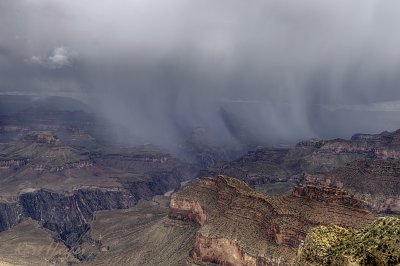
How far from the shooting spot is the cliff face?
121 metres

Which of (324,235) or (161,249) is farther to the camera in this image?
(161,249)

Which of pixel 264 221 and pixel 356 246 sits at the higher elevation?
pixel 356 246

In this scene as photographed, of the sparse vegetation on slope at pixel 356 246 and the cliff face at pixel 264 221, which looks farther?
the cliff face at pixel 264 221

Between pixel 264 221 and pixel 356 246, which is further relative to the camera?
pixel 264 221

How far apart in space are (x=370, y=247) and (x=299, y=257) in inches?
235

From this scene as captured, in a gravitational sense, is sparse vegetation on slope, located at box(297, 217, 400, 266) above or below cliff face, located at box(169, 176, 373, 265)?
above

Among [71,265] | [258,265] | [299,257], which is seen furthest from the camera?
[71,265]

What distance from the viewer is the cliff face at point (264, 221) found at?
12100 cm

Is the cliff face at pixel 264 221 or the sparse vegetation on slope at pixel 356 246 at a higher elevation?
the sparse vegetation on slope at pixel 356 246

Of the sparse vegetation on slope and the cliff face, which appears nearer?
the sparse vegetation on slope

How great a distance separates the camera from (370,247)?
24219 mm

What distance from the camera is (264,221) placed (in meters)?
132

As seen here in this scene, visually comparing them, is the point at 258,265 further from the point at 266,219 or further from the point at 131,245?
the point at 131,245

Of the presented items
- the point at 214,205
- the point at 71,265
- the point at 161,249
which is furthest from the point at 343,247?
the point at 71,265
